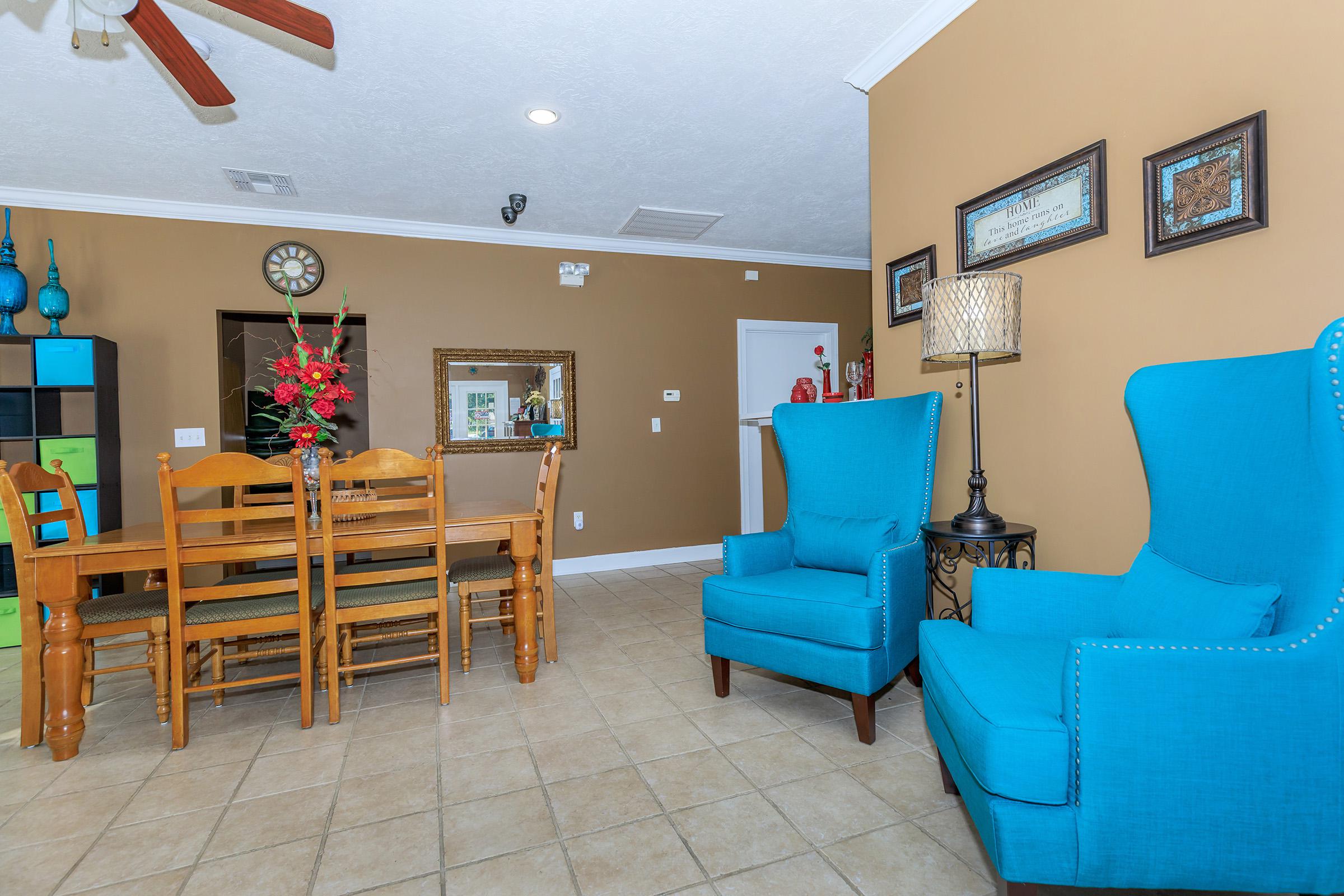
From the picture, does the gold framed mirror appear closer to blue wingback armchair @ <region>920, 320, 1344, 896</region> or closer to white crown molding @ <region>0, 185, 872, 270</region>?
white crown molding @ <region>0, 185, 872, 270</region>

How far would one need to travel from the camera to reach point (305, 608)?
2.36m

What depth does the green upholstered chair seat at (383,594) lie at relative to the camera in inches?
96.1

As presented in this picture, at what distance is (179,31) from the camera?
1.79 meters

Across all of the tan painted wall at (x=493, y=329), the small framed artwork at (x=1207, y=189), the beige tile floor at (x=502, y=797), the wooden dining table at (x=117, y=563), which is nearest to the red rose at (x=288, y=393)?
the wooden dining table at (x=117, y=563)

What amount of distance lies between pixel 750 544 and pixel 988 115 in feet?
5.83

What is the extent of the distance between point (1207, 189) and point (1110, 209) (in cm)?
27

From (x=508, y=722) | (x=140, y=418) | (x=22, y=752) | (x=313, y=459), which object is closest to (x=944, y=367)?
(x=508, y=722)

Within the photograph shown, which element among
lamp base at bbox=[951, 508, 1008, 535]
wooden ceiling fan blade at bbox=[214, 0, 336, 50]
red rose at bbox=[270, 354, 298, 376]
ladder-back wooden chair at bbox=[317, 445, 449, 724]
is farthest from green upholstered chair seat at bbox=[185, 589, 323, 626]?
lamp base at bbox=[951, 508, 1008, 535]

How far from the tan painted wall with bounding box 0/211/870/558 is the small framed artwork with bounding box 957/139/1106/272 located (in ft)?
10.1

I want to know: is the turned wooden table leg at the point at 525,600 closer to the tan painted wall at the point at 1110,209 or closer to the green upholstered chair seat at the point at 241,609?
the green upholstered chair seat at the point at 241,609

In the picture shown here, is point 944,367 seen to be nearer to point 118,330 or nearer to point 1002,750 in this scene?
point 1002,750

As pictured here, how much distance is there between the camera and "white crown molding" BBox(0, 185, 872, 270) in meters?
3.88

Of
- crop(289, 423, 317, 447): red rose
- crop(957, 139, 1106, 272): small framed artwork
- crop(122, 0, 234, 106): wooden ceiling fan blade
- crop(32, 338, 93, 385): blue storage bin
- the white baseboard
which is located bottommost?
the white baseboard

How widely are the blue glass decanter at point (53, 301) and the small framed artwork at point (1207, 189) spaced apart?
5.18 m
